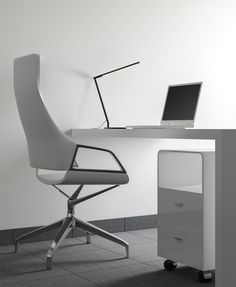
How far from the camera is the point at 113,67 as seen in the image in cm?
416

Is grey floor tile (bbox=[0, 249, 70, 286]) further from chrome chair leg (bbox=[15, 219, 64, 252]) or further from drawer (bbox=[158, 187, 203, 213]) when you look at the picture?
drawer (bbox=[158, 187, 203, 213])

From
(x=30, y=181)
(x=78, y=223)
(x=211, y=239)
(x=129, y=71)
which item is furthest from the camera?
(x=129, y=71)

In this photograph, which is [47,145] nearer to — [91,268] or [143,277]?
→ [91,268]

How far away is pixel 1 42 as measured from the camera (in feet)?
12.1

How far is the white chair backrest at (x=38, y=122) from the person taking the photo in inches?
125

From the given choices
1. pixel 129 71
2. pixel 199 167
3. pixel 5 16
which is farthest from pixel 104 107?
pixel 199 167

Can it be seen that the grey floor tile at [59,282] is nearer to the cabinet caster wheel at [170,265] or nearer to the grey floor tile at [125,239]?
the cabinet caster wheel at [170,265]

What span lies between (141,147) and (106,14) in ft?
3.44

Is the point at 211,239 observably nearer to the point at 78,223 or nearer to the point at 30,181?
the point at 78,223

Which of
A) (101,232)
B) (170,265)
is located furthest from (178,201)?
(101,232)

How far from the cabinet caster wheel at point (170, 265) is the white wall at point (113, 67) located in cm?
112

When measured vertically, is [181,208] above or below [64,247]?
above

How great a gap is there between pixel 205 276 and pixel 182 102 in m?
1.18

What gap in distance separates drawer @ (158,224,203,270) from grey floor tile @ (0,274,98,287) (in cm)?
49
